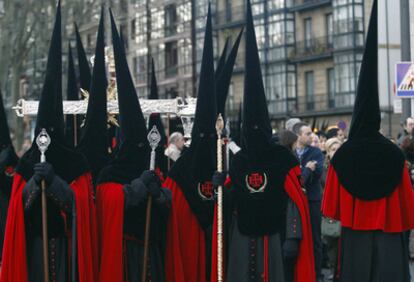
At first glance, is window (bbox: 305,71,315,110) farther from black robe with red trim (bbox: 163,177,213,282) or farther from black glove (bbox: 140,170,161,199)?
black glove (bbox: 140,170,161,199)

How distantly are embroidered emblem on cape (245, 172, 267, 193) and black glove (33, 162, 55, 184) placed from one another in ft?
6.55

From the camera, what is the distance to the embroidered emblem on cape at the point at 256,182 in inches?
353

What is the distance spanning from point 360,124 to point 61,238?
3.06 metres

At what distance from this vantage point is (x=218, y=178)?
8.80m

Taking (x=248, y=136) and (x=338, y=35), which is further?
(x=338, y=35)

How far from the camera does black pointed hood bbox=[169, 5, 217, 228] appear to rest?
9234 mm

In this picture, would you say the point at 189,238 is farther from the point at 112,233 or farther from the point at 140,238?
the point at 112,233

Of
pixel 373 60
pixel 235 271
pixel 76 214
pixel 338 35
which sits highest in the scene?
pixel 338 35

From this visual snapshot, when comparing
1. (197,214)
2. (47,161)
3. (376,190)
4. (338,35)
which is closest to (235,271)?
(197,214)

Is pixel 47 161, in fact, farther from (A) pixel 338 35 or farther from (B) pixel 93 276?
(A) pixel 338 35

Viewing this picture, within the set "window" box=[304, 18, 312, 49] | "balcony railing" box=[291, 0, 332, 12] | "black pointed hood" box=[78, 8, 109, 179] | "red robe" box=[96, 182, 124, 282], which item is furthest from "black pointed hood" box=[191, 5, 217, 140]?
"window" box=[304, 18, 312, 49]

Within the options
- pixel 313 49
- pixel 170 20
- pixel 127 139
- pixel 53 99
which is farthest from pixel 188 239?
pixel 170 20

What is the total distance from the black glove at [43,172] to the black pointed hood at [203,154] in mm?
1757

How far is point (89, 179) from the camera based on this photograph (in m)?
8.64
